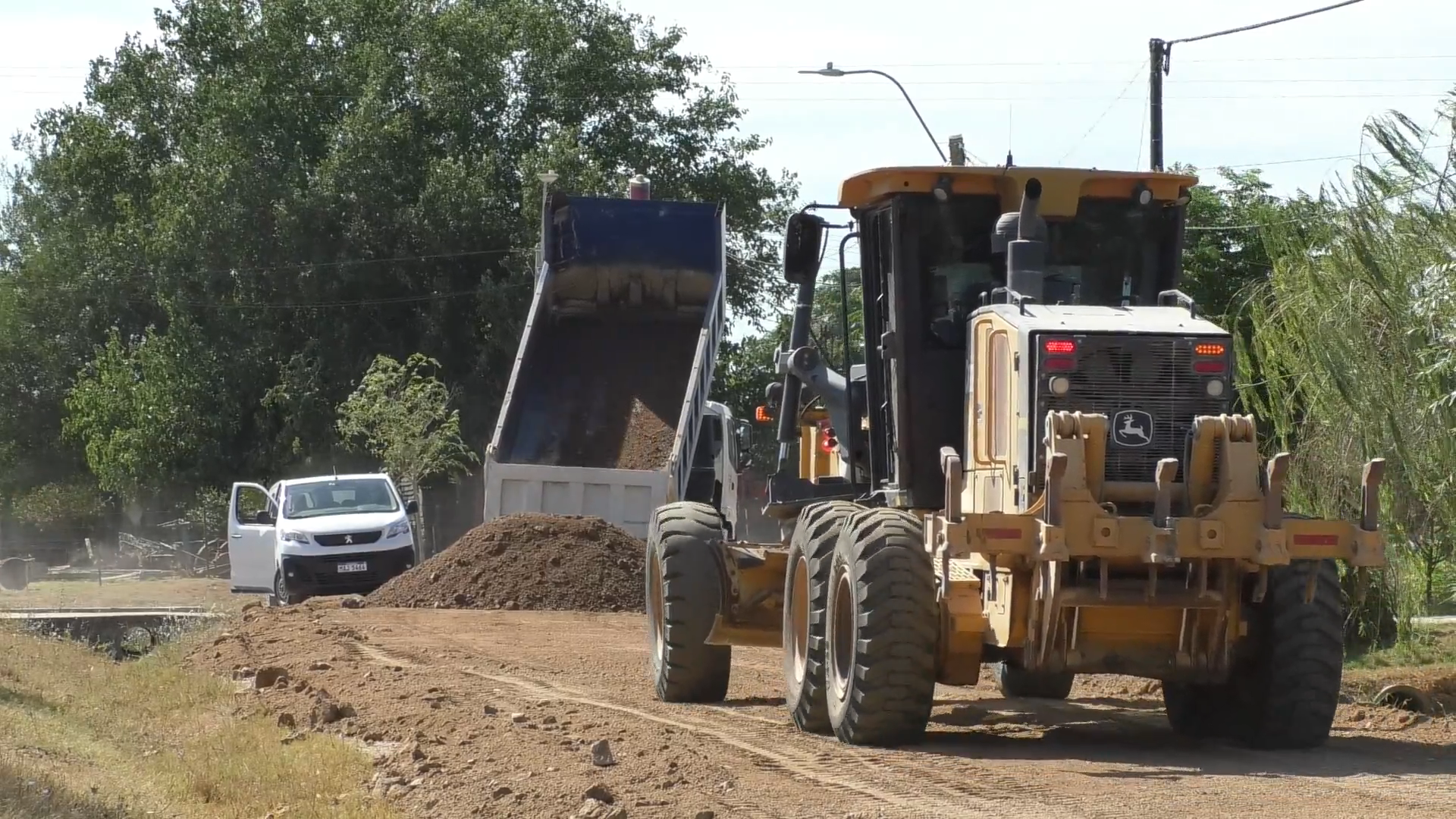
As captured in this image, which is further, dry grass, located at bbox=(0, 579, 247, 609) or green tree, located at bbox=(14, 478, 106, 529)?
green tree, located at bbox=(14, 478, 106, 529)

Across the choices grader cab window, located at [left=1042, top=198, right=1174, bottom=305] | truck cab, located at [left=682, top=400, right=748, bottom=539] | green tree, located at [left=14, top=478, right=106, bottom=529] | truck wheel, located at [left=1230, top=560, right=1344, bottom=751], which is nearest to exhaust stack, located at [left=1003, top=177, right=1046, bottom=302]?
grader cab window, located at [left=1042, top=198, right=1174, bottom=305]

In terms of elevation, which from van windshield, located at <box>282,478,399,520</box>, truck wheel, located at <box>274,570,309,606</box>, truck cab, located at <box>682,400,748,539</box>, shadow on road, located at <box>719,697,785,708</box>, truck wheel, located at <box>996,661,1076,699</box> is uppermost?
truck cab, located at <box>682,400,748,539</box>

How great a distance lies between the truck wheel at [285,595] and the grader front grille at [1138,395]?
16746 mm

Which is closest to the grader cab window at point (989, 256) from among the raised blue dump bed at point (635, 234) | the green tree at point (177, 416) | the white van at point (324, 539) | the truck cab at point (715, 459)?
the truck cab at point (715, 459)

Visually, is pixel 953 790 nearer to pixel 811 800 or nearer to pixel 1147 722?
pixel 811 800

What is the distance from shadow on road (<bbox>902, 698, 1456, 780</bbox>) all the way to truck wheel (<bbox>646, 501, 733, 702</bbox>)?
5.11 ft

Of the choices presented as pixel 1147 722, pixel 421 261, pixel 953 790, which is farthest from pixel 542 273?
pixel 421 261

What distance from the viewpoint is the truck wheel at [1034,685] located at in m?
13.3

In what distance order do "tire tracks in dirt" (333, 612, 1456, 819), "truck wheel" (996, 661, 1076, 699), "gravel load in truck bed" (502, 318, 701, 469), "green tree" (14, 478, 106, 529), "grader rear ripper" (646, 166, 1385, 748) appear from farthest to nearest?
"green tree" (14, 478, 106, 529), "gravel load in truck bed" (502, 318, 701, 469), "truck wheel" (996, 661, 1076, 699), "grader rear ripper" (646, 166, 1385, 748), "tire tracks in dirt" (333, 612, 1456, 819)

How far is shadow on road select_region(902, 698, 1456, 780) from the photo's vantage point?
940 centimetres

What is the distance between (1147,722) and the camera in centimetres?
1216

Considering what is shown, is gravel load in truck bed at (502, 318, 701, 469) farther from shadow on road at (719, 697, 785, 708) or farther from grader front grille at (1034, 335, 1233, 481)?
grader front grille at (1034, 335, 1233, 481)

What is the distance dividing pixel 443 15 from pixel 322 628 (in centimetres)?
3070

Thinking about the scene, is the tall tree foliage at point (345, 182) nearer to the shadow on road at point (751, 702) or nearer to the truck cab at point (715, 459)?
the truck cab at point (715, 459)
